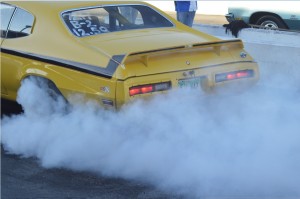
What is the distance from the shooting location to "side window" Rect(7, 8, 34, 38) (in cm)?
582

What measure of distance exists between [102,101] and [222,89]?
3.75 ft

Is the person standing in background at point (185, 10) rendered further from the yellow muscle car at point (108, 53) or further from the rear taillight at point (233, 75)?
the rear taillight at point (233, 75)

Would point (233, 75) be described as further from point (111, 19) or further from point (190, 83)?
point (111, 19)

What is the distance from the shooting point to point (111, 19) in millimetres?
6055

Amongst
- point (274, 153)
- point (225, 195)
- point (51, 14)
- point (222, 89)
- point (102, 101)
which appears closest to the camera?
point (225, 195)

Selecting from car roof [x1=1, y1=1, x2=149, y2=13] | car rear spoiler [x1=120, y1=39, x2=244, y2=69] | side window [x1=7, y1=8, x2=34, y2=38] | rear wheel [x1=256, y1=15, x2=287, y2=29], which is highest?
car roof [x1=1, y1=1, x2=149, y2=13]

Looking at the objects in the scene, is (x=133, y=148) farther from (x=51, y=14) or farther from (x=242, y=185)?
(x=51, y=14)

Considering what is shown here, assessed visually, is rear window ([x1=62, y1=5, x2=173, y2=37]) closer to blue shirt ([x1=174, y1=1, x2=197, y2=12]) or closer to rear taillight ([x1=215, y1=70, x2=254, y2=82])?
rear taillight ([x1=215, y1=70, x2=254, y2=82])

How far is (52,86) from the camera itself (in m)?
5.46

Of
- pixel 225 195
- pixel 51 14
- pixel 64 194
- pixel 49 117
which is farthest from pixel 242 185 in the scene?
pixel 51 14

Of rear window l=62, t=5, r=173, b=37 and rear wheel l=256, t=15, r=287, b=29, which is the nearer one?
rear window l=62, t=5, r=173, b=37

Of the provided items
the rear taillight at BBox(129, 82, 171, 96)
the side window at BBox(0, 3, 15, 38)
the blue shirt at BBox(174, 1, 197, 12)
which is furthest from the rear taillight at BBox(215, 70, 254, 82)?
the blue shirt at BBox(174, 1, 197, 12)

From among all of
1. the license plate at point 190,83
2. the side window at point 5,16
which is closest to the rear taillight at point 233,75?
the license plate at point 190,83

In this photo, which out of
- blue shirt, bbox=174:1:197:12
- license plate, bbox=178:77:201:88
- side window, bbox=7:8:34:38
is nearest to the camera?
license plate, bbox=178:77:201:88
